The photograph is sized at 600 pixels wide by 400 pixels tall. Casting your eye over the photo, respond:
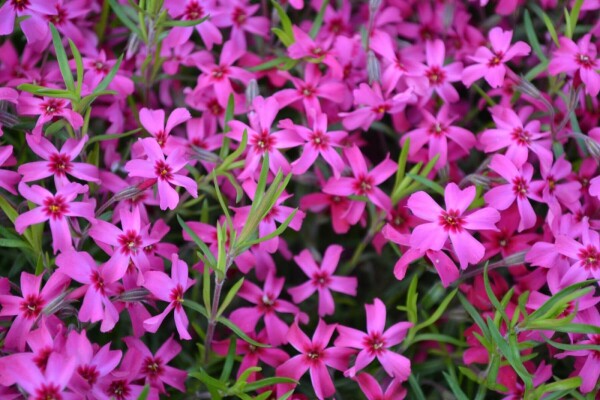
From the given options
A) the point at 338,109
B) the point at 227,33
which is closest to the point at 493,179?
the point at 338,109

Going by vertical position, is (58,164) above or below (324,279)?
above

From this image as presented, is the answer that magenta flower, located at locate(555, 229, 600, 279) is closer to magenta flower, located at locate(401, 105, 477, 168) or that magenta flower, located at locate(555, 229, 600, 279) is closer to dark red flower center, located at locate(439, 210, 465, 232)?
dark red flower center, located at locate(439, 210, 465, 232)

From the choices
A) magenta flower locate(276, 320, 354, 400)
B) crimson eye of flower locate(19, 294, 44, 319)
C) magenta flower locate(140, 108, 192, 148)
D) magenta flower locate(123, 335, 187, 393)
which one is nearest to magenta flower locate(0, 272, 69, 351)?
crimson eye of flower locate(19, 294, 44, 319)

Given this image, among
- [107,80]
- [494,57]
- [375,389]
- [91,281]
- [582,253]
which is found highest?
[107,80]

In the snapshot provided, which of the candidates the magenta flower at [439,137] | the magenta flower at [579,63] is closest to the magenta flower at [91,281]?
the magenta flower at [439,137]

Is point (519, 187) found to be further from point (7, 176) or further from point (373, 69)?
point (7, 176)

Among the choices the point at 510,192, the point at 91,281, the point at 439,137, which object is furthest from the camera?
the point at 439,137

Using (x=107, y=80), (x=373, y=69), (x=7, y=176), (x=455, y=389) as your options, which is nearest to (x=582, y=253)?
(x=455, y=389)

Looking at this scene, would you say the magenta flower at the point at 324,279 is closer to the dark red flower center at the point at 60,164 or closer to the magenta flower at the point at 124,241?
the magenta flower at the point at 124,241
